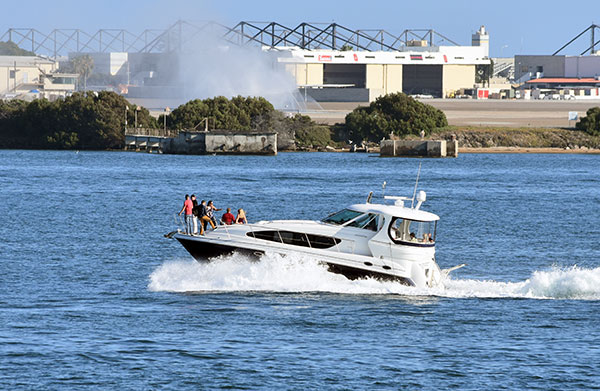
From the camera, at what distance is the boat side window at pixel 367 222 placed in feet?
127

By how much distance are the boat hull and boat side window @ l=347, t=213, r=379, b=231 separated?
1493 millimetres

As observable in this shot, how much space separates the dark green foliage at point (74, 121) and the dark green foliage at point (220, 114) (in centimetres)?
896

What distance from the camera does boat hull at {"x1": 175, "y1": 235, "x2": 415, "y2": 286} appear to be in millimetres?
38562

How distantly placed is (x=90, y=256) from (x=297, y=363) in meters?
23.1

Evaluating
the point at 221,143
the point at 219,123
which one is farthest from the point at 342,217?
the point at 219,123

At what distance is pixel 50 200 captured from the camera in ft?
293

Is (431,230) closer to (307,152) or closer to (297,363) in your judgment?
(297,363)

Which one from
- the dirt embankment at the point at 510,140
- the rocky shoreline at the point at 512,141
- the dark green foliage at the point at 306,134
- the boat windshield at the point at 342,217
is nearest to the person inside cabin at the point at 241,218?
the boat windshield at the point at 342,217

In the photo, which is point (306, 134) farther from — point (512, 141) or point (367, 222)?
point (367, 222)

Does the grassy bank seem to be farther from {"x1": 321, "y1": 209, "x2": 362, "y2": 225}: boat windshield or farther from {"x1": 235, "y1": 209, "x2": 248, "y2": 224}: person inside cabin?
{"x1": 321, "y1": 209, "x2": 362, "y2": 225}: boat windshield

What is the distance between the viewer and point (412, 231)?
128 feet

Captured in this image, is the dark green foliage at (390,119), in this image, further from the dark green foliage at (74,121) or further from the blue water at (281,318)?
the blue water at (281,318)

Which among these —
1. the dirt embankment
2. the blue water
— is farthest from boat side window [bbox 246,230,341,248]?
the dirt embankment

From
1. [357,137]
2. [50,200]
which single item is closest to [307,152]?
[357,137]
